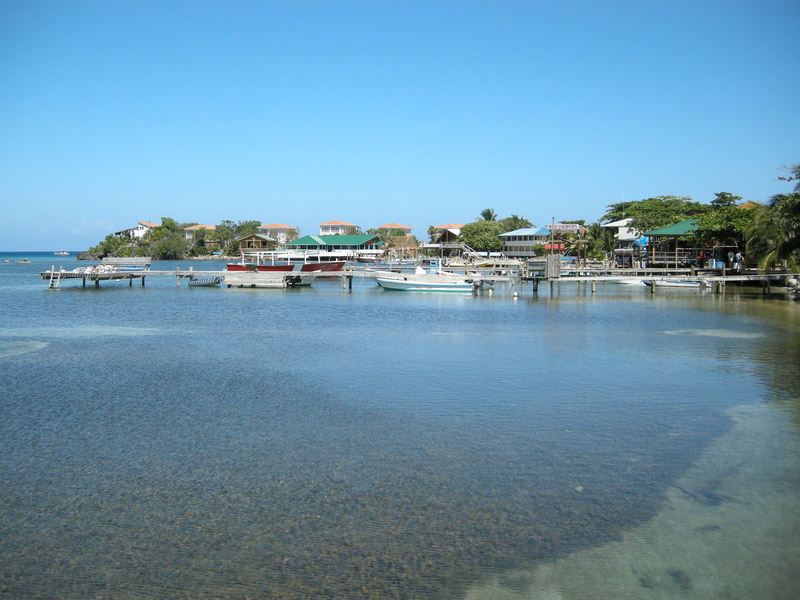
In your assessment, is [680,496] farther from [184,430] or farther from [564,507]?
[184,430]

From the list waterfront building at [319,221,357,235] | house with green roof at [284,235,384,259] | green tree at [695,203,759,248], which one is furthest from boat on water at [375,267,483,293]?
waterfront building at [319,221,357,235]

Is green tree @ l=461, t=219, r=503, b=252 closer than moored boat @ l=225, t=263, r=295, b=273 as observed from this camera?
No

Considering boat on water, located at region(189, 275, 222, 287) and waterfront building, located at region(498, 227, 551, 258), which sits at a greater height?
waterfront building, located at region(498, 227, 551, 258)

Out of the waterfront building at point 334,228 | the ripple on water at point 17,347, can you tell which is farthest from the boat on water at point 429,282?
the waterfront building at point 334,228

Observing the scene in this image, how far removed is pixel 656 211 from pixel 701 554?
83.7 metres

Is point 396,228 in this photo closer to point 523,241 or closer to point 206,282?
point 523,241

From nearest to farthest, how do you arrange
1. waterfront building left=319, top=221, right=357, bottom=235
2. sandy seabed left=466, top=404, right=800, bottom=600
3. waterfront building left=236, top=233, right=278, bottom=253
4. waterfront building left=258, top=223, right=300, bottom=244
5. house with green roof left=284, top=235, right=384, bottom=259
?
1. sandy seabed left=466, top=404, right=800, bottom=600
2. house with green roof left=284, top=235, right=384, bottom=259
3. waterfront building left=236, top=233, right=278, bottom=253
4. waterfront building left=319, top=221, right=357, bottom=235
5. waterfront building left=258, top=223, right=300, bottom=244

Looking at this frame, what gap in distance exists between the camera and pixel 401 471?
996cm

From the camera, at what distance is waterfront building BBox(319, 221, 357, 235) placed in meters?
132

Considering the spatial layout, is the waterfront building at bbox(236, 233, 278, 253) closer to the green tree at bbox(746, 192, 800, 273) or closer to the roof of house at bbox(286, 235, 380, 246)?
the roof of house at bbox(286, 235, 380, 246)

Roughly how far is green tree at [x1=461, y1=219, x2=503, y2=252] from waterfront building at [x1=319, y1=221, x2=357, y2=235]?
102 ft

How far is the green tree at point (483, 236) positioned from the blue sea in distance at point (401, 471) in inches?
3316

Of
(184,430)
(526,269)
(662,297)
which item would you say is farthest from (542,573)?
(526,269)

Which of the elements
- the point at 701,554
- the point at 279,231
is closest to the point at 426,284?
the point at 701,554
